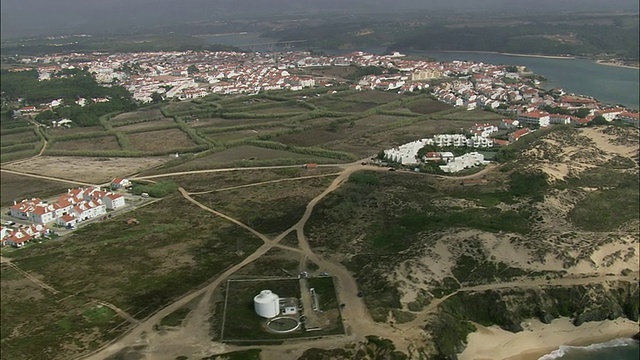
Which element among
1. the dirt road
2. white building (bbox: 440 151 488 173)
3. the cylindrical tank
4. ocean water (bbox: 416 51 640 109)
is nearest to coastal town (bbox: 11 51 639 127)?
ocean water (bbox: 416 51 640 109)

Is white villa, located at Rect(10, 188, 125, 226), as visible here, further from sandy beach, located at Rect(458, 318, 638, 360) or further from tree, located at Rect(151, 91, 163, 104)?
tree, located at Rect(151, 91, 163, 104)

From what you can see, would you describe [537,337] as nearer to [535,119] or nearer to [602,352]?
[602,352]

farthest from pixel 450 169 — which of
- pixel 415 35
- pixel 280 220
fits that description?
pixel 415 35

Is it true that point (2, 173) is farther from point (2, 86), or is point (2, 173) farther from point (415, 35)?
point (415, 35)

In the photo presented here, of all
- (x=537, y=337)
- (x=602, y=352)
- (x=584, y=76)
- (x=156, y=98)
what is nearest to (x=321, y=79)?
(x=156, y=98)

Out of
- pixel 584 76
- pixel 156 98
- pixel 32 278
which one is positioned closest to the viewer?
pixel 32 278

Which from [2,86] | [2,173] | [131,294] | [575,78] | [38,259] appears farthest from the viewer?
[575,78]
